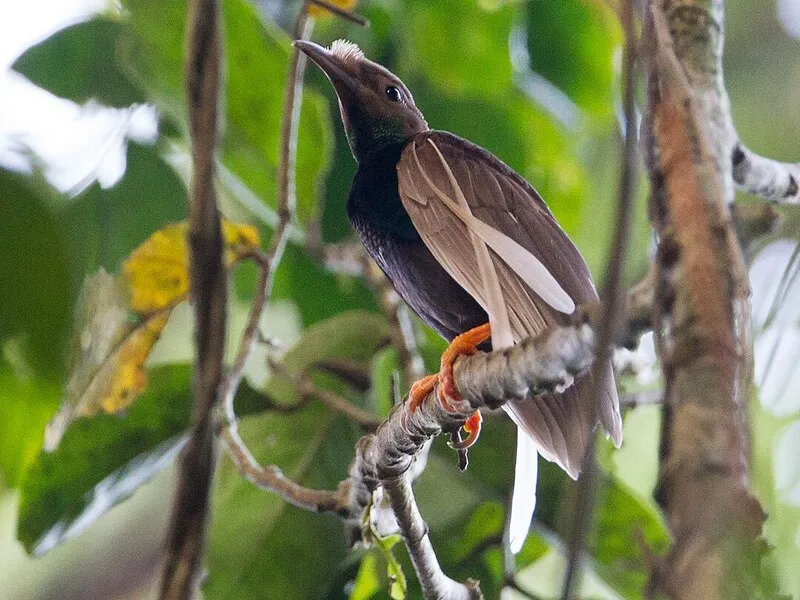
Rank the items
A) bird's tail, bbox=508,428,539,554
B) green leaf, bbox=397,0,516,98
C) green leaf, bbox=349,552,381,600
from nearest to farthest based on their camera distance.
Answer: bird's tail, bbox=508,428,539,554 → green leaf, bbox=349,552,381,600 → green leaf, bbox=397,0,516,98

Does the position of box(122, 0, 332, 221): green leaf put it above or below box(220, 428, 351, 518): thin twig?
above

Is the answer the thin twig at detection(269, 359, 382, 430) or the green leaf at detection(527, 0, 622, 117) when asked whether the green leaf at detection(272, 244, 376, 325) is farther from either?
the green leaf at detection(527, 0, 622, 117)

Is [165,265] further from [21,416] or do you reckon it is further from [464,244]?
[464,244]

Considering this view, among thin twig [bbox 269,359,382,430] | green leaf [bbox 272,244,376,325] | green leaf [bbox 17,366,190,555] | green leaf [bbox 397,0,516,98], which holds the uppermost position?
green leaf [bbox 397,0,516,98]

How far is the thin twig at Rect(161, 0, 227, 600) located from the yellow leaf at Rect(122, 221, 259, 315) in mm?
285

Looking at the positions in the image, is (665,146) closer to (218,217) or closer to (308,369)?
(218,217)

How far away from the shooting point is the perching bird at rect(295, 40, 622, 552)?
0.76 meters

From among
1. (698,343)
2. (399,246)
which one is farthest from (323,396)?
(698,343)

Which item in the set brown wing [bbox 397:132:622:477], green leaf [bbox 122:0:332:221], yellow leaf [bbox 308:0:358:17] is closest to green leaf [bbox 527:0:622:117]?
green leaf [bbox 122:0:332:221]

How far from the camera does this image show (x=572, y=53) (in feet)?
5.09

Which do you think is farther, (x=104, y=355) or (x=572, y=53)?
(x=572, y=53)

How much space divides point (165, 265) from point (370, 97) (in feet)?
1.65

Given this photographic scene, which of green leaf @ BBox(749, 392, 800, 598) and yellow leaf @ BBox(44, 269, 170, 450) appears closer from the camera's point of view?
green leaf @ BBox(749, 392, 800, 598)

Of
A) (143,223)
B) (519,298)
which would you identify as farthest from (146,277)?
(519,298)
